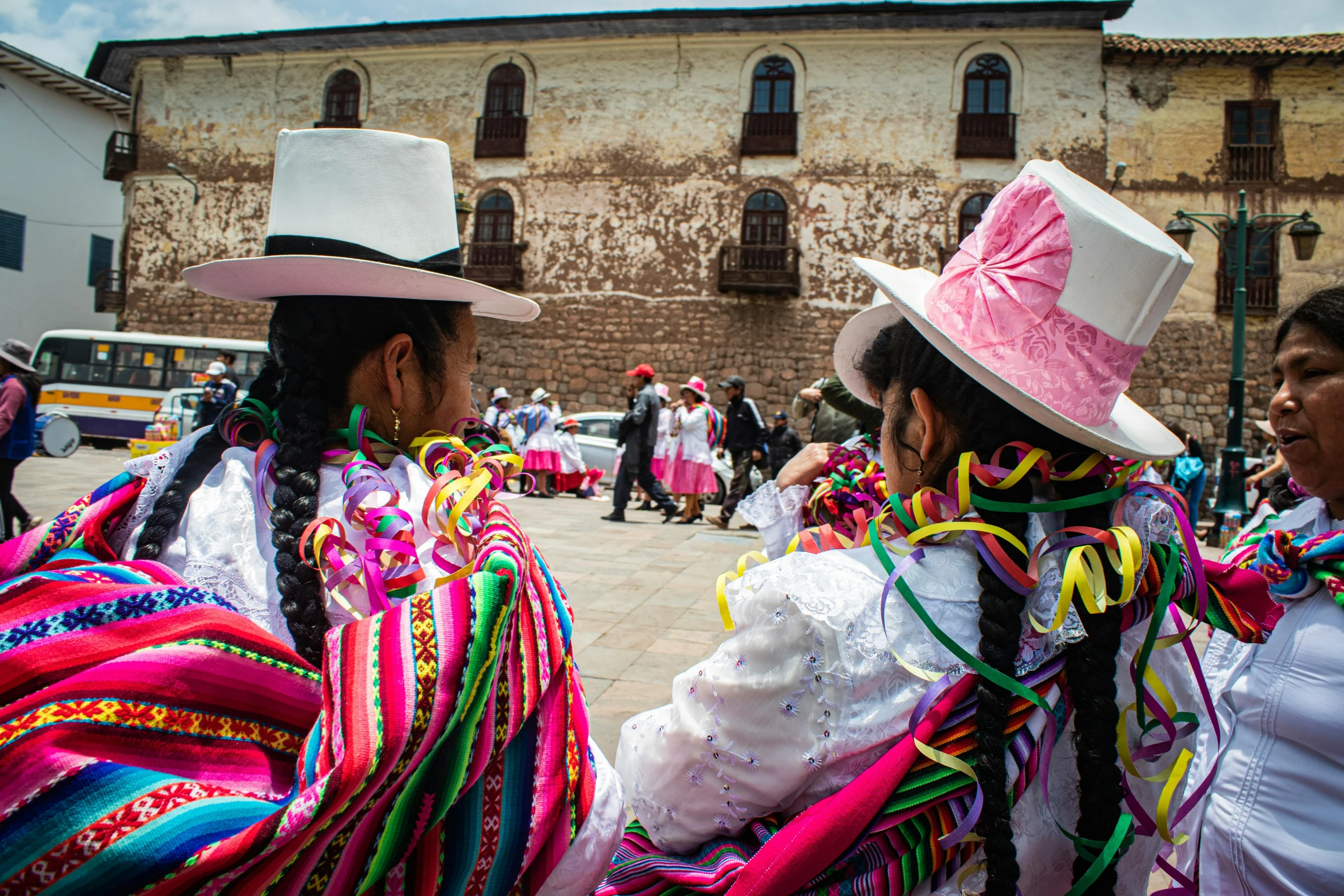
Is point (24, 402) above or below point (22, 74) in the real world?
below

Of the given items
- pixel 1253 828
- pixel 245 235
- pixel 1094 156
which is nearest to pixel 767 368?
pixel 1094 156

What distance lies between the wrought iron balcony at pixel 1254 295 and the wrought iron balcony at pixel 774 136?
32.7 ft

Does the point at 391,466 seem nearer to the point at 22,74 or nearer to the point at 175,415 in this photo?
the point at 175,415

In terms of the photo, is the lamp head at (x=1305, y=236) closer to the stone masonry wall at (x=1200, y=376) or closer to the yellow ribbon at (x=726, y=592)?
the stone masonry wall at (x=1200, y=376)

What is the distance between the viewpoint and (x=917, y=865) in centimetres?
112

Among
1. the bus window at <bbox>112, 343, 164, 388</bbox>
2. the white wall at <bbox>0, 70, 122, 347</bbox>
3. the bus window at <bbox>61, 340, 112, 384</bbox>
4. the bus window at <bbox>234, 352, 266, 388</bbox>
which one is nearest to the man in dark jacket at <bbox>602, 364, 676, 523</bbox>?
the bus window at <bbox>234, 352, 266, 388</bbox>

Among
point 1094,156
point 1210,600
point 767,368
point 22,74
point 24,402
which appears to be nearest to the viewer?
point 1210,600

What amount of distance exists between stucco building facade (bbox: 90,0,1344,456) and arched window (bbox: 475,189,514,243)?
2.2 inches

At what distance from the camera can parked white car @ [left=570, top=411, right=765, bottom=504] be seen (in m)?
13.2

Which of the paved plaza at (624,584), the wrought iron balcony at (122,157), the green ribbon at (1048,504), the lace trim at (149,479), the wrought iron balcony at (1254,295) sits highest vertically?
the wrought iron balcony at (122,157)

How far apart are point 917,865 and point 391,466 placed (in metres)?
1.00

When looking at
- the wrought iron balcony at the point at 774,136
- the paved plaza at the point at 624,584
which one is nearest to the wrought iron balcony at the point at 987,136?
the wrought iron balcony at the point at 774,136

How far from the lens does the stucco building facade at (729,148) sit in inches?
734

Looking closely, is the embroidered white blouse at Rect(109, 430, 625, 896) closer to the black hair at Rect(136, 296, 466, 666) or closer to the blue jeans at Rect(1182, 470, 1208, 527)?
the black hair at Rect(136, 296, 466, 666)
